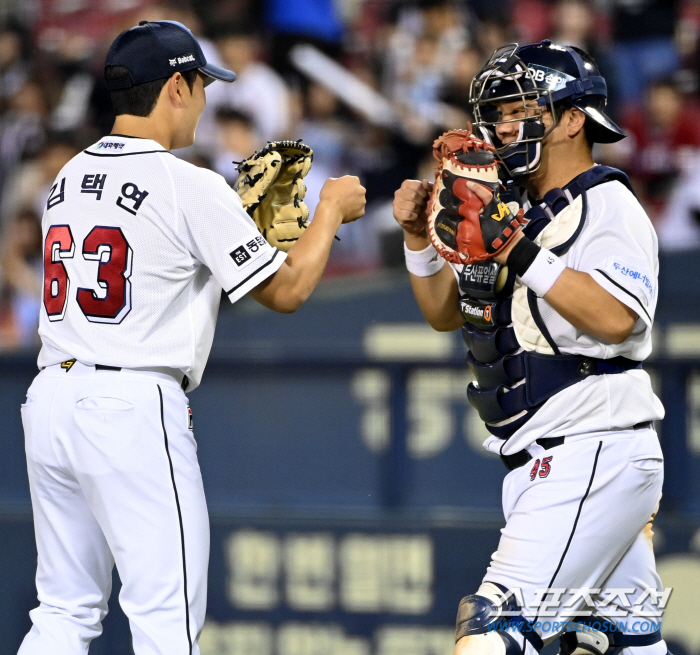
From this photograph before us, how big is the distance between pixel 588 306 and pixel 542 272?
0.49ft

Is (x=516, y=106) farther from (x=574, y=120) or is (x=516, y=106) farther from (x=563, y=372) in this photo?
(x=563, y=372)

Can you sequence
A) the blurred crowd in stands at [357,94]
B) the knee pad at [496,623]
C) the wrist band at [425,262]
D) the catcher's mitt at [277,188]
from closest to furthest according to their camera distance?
the knee pad at [496,623], the catcher's mitt at [277,188], the wrist band at [425,262], the blurred crowd in stands at [357,94]

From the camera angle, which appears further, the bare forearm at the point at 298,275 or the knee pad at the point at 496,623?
the bare forearm at the point at 298,275

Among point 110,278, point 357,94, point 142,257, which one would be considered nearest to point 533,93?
point 142,257

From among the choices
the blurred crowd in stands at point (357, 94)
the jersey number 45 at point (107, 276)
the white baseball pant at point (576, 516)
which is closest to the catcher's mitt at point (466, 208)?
the white baseball pant at point (576, 516)

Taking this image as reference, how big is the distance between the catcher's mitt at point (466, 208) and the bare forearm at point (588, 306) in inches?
7.9

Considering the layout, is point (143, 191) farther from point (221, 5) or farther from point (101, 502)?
point (221, 5)

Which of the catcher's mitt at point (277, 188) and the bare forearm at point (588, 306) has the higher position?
the catcher's mitt at point (277, 188)

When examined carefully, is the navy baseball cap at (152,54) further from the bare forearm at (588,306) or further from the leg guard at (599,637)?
the leg guard at (599,637)

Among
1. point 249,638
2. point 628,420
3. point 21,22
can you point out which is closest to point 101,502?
point 628,420

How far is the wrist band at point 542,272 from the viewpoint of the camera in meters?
2.70

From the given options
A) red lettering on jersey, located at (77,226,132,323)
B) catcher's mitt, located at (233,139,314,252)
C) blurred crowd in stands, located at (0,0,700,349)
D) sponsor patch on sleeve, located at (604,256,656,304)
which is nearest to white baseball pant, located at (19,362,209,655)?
red lettering on jersey, located at (77,226,132,323)

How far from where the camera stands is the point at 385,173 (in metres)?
7.51

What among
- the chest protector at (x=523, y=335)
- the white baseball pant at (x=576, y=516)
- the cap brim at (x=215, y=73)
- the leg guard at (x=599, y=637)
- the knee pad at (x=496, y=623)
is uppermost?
the cap brim at (x=215, y=73)
